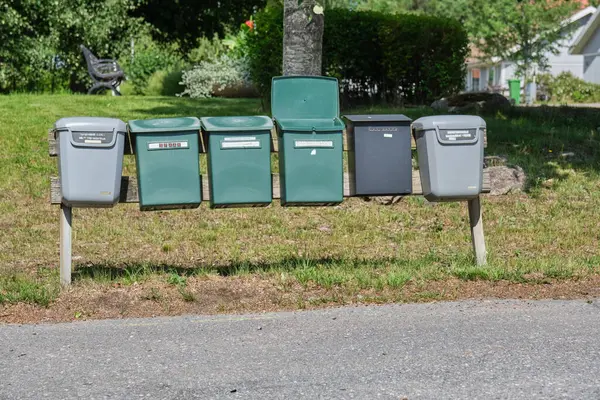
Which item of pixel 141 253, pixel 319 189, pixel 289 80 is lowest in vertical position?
pixel 141 253

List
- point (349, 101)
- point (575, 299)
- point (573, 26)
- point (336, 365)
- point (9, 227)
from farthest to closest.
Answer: point (573, 26)
point (349, 101)
point (9, 227)
point (575, 299)
point (336, 365)

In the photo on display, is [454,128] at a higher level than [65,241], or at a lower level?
higher

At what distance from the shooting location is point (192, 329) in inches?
212

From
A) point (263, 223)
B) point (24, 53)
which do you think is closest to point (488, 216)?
point (263, 223)

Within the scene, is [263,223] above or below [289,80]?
below

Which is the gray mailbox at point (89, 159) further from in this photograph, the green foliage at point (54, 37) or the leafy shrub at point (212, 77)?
the green foliage at point (54, 37)

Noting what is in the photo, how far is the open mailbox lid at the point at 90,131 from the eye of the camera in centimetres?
579

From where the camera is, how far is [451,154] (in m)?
6.21

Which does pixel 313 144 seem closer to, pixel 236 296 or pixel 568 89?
pixel 236 296

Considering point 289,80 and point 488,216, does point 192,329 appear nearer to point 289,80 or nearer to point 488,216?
point 289,80

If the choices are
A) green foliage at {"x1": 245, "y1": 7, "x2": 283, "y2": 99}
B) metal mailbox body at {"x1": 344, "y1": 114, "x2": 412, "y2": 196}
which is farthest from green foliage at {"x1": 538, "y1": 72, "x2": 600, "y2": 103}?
metal mailbox body at {"x1": 344, "y1": 114, "x2": 412, "y2": 196}

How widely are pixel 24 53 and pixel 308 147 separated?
20.5m

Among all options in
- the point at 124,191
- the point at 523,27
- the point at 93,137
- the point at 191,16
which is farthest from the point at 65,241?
the point at 523,27

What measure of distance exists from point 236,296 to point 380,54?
12671 mm
